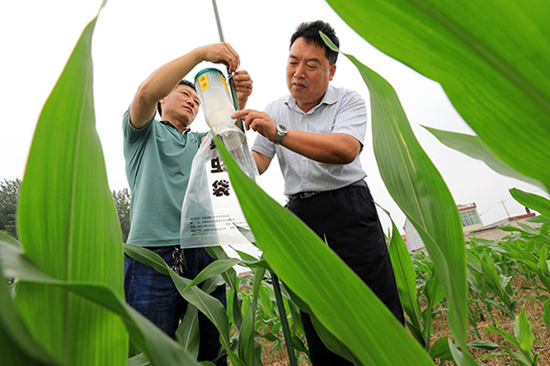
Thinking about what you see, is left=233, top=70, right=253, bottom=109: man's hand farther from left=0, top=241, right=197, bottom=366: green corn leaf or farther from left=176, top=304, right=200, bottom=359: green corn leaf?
left=0, top=241, right=197, bottom=366: green corn leaf

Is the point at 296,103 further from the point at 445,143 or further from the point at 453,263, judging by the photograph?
the point at 453,263

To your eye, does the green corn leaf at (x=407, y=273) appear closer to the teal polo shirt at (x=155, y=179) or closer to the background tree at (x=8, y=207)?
the teal polo shirt at (x=155, y=179)

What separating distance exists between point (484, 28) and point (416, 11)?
0.04 meters

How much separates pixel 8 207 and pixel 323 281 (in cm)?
1652

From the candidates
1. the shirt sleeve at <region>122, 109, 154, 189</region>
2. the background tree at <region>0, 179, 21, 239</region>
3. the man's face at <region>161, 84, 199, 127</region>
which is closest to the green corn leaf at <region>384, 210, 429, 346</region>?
the shirt sleeve at <region>122, 109, 154, 189</region>

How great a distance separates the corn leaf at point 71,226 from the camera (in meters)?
0.17

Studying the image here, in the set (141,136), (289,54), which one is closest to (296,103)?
(289,54)

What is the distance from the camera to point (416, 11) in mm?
179

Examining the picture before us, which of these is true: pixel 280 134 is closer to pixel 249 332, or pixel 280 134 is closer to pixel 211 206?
pixel 211 206

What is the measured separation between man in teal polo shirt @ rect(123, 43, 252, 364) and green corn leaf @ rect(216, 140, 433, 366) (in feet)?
2.14

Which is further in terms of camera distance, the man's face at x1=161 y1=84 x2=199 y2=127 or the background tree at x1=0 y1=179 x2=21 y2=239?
the background tree at x1=0 y1=179 x2=21 y2=239

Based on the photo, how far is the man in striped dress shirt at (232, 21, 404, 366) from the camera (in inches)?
36.1

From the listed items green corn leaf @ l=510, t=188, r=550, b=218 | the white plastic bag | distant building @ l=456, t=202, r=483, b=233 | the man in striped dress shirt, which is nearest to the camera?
green corn leaf @ l=510, t=188, r=550, b=218

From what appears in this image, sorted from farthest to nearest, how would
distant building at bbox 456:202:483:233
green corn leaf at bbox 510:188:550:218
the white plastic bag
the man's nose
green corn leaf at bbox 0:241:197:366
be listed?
distant building at bbox 456:202:483:233, the man's nose, the white plastic bag, green corn leaf at bbox 510:188:550:218, green corn leaf at bbox 0:241:197:366
